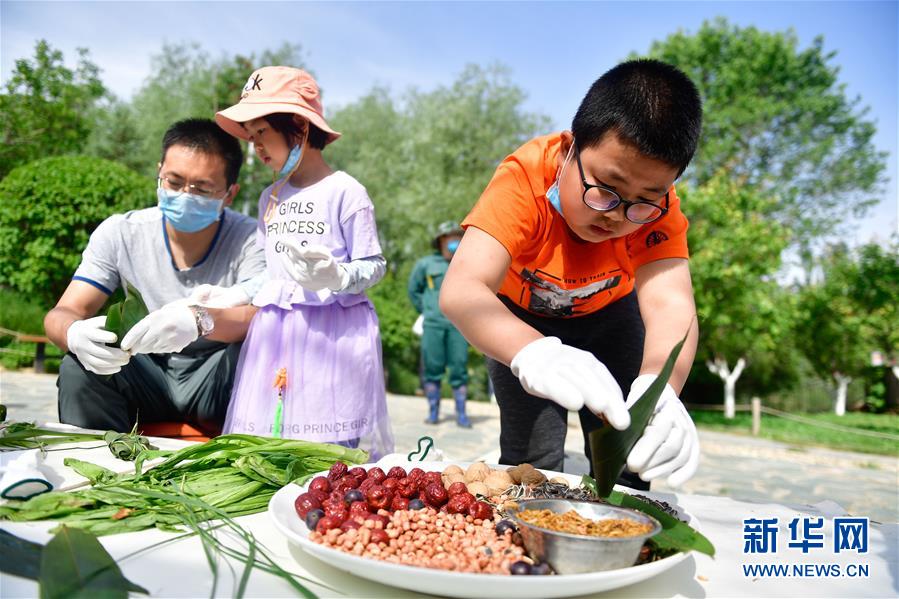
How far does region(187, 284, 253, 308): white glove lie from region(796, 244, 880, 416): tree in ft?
52.3

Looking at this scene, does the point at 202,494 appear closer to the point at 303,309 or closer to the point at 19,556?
the point at 19,556

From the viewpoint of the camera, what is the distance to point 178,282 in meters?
2.82

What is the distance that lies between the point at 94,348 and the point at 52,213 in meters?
7.10

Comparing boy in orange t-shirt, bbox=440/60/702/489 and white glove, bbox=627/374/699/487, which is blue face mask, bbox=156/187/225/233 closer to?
boy in orange t-shirt, bbox=440/60/702/489

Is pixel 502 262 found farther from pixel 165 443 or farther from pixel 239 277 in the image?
pixel 239 277

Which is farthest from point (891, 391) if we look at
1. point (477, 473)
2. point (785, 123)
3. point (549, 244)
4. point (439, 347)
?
point (477, 473)

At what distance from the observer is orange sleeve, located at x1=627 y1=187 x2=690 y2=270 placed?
6.53ft

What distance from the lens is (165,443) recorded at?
201cm

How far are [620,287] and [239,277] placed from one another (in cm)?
158

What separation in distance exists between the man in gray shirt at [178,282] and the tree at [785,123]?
23.2 metres

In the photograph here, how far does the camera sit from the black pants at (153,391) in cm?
249

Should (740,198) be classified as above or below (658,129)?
above

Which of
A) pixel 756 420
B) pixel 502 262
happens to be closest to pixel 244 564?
pixel 502 262

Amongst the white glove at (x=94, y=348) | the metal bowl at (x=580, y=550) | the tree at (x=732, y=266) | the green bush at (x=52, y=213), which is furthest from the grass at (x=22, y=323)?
the tree at (x=732, y=266)
